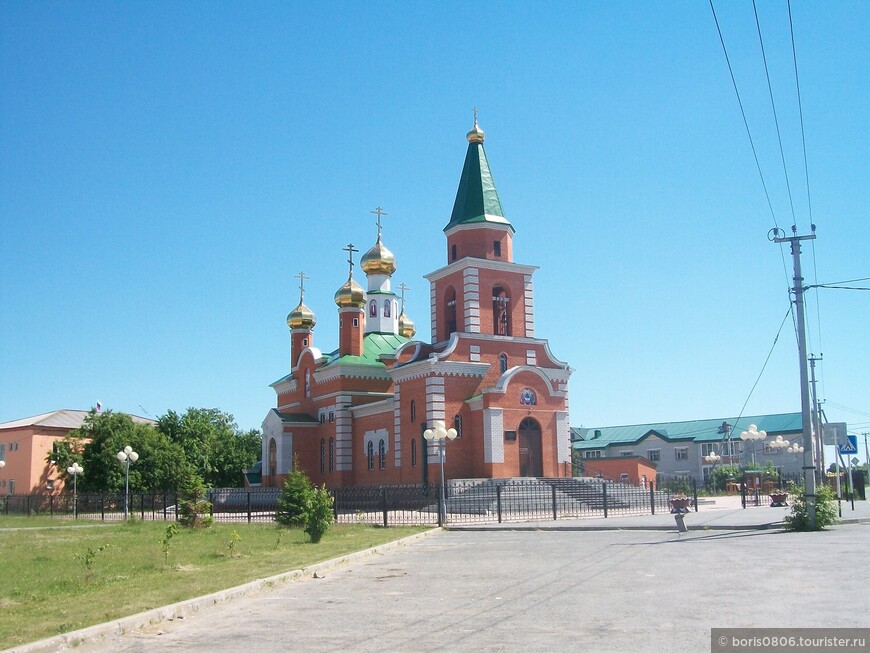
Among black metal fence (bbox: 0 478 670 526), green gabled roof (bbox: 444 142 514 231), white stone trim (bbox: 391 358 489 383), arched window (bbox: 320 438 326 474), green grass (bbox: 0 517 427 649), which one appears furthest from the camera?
arched window (bbox: 320 438 326 474)

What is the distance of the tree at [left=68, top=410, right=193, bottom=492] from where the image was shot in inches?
1732

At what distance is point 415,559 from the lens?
15.6m

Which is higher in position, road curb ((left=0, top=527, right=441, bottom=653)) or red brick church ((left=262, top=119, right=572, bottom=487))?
red brick church ((left=262, top=119, right=572, bottom=487))

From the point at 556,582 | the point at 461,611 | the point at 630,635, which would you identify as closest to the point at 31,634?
the point at 461,611

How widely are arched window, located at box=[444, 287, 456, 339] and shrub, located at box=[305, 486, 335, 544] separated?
1951 centimetres

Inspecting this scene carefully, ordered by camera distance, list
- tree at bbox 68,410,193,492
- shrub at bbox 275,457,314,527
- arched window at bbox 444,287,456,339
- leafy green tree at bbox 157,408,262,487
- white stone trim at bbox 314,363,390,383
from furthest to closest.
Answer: leafy green tree at bbox 157,408,262,487 < tree at bbox 68,410,193,492 < white stone trim at bbox 314,363,390,383 < arched window at bbox 444,287,456,339 < shrub at bbox 275,457,314,527

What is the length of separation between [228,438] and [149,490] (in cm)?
1371

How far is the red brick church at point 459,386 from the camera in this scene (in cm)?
3456

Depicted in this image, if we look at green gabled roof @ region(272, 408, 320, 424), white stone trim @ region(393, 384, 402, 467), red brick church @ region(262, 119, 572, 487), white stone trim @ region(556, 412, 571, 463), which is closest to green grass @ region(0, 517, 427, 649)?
red brick church @ region(262, 119, 572, 487)

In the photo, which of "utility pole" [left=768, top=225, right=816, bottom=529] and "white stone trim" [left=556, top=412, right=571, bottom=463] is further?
"white stone trim" [left=556, top=412, right=571, bottom=463]

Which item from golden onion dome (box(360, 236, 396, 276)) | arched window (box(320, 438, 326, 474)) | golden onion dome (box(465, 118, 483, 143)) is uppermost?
golden onion dome (box(465, 118, 483, 143))

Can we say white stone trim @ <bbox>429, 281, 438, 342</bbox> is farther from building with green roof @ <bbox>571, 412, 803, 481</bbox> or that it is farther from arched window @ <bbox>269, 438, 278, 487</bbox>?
building with green roof @ <bbox>571, 412, 803, 481</bbox>

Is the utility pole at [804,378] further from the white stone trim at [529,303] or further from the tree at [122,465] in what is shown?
the tree at [122,465]

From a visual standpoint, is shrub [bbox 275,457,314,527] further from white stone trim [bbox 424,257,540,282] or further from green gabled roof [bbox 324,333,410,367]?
green gabled roof [bbox 324,333,410,367]
